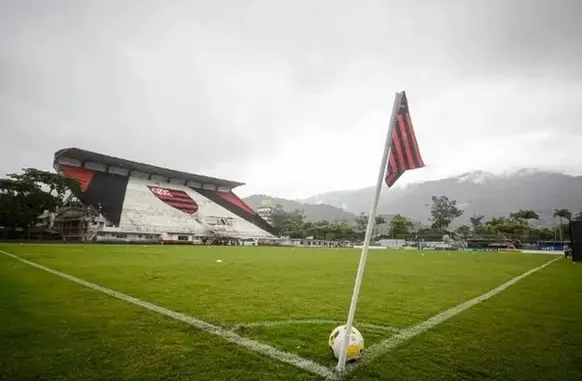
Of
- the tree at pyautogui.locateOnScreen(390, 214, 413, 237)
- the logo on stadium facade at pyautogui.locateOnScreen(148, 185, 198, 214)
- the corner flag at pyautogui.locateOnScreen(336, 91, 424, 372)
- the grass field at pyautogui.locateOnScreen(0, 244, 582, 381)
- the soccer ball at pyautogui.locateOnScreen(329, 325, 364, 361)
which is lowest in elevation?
the grass field at pyautogui.locateOnScreen(0, 244, 582, 381)

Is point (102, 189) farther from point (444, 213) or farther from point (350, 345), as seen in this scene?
point (444, 213)

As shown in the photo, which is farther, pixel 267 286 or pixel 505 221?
pixel 505 221

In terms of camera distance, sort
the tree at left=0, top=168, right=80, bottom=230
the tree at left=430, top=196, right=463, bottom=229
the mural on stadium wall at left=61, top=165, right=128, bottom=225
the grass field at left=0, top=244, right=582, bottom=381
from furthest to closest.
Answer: the tree at left=430, top=196, right=463, bottom=229 → the mural on stadium wall at left=61, top=165, right=128, bottom=225 → the tree at left=0, top=168, right=80, bottom=230 → the grass field at left=0, top=244, right=582, bottom=381

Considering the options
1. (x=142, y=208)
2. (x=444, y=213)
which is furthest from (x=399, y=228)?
(x=142, y=208)

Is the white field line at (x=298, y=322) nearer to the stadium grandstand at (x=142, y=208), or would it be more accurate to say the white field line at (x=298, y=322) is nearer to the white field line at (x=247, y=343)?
the white field line at (x=247, y=343)

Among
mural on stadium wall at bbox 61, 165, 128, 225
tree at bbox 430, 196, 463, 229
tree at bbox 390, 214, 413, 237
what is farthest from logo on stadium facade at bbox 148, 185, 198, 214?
tree at bbox 430, 196, 463, 229

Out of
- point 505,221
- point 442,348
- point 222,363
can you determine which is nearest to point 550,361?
point 442,348

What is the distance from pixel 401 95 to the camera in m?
3.51

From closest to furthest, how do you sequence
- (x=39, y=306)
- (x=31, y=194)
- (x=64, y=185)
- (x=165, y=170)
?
(x=39, y=306)
(x=31, y=194)
(x=64, y=185)
(x=165, y=170)

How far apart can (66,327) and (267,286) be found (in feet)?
16.6

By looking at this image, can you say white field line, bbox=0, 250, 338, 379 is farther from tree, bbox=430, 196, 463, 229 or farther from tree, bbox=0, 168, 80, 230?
tree, bbox=430, 196, 463, 229

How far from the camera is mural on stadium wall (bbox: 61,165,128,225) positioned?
164 feet

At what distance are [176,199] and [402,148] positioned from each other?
65.8 m

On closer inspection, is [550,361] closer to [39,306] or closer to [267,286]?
[267,286]
